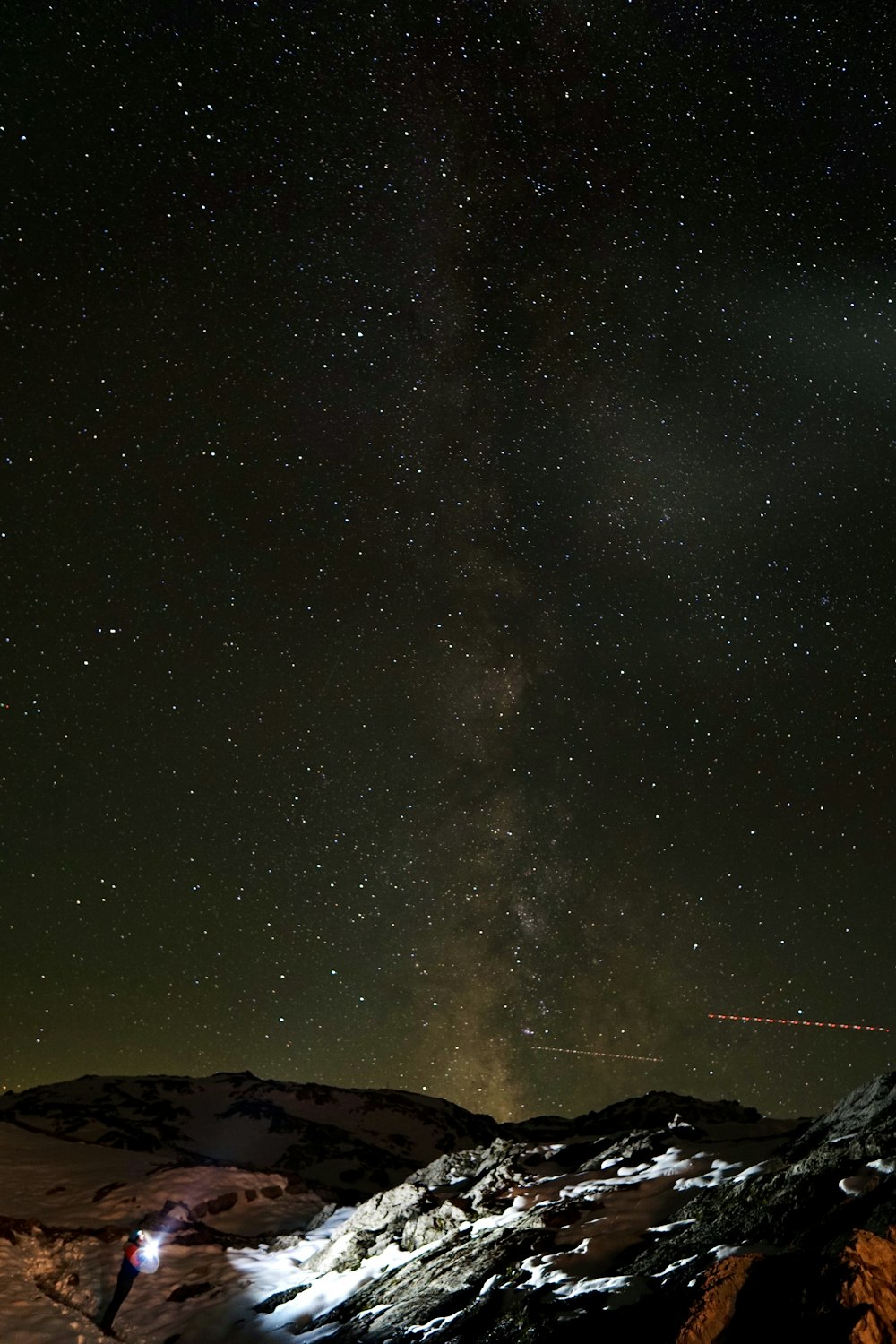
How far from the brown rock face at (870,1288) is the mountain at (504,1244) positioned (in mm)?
21

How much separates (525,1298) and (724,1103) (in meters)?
90.0

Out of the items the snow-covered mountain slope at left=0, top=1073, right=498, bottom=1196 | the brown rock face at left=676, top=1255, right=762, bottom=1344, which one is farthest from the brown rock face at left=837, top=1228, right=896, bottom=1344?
the snow-covered mountain slope at left=0, top=1073, right=498, bottom=1196

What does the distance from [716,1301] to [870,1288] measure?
192cm

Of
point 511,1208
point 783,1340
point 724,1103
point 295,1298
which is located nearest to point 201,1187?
point 295,1298

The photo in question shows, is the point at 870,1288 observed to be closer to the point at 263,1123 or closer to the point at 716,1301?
the point at 716,1301

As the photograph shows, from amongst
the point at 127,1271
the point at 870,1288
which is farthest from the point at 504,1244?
the point at 870,1288

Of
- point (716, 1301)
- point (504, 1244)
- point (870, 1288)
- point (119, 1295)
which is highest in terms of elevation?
point (119, 1295)

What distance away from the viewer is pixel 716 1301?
9000 mm

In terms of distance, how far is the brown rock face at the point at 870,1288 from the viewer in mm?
7449

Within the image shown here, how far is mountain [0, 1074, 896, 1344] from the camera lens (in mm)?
9125

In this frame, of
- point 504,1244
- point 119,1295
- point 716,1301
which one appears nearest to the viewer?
point 716,1301

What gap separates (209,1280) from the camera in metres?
20.7

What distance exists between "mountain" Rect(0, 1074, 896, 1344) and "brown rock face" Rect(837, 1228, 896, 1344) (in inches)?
0.8

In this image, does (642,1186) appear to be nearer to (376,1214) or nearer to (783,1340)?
(376,1214)
